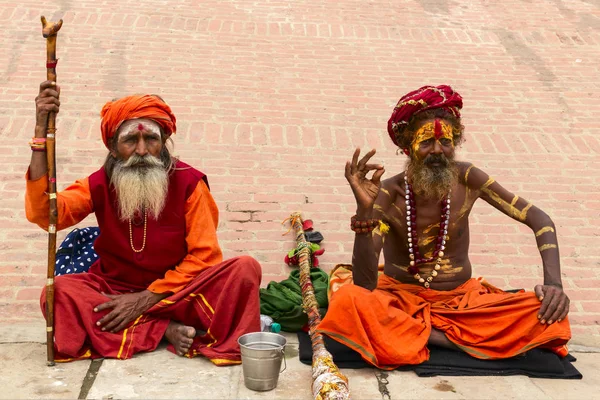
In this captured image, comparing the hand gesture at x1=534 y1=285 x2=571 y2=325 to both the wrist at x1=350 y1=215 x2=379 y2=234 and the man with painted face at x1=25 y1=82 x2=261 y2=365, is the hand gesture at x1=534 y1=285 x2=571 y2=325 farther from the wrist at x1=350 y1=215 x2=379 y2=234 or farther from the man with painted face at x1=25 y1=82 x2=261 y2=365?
the man with painted face at x1=25 y1=82 x2=261 y2=365

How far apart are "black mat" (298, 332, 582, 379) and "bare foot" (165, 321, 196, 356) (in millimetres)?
563

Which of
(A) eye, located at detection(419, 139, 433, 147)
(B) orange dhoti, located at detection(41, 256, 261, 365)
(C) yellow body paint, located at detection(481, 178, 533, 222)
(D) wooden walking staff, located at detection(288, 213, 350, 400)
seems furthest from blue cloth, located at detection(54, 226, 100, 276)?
(C) yellow body paint, located at detection(481, 178, 533, 222)

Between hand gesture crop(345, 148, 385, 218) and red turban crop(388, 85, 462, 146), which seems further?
red turban crop(388, 85, 462, 146)

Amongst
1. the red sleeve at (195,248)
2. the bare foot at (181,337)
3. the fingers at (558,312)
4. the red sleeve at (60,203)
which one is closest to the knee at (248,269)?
the red sleeve at (195,248)

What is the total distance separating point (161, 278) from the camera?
4043 millimetres

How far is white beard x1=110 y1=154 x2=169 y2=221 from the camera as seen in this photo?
3.89 meters

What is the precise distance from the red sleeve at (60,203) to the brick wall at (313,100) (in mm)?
925

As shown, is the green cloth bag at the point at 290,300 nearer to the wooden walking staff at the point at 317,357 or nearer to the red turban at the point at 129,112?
the wooden walking staff at the point at 317,357

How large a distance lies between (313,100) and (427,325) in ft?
12.5

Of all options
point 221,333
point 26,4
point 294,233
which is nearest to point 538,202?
point 294,233

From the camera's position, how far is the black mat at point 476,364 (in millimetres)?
3775

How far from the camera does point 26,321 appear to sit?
4.37 metres

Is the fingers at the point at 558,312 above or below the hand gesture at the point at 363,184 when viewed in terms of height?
below

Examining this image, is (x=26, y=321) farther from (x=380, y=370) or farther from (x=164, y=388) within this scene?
(x=380, y=370)
